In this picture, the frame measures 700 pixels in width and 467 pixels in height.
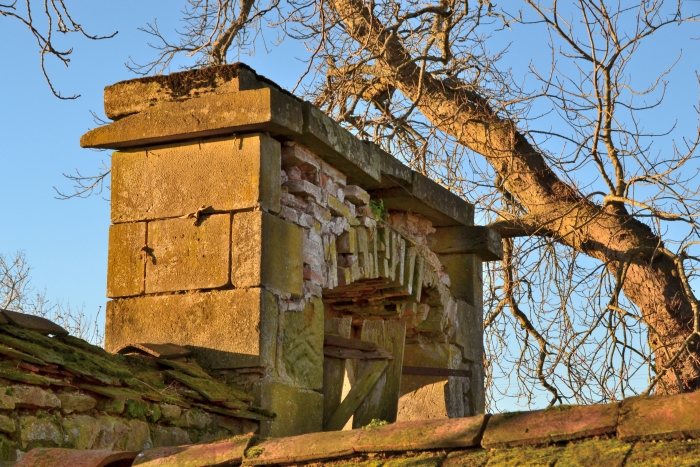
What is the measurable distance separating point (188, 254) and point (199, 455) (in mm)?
2323

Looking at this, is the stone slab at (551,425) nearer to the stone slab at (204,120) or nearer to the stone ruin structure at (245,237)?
the stone ruin structure at (245,237)

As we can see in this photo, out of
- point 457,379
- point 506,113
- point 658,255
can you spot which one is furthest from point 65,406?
point 658,255

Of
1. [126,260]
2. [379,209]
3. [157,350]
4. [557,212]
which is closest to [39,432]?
[157,350]

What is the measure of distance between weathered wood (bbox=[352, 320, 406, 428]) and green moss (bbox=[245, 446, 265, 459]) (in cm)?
297

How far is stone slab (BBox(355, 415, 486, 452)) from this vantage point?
2693 mm

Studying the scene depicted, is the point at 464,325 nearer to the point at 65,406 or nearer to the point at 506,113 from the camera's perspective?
the point at 506,113

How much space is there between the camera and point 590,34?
6738 millimetres

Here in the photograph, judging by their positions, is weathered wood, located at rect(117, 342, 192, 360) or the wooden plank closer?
weathered wood, located at rect(117, 342, 192, 360)

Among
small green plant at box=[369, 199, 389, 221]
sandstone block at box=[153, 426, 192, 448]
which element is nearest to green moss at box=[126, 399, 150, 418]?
sandstone block at box=[153, 426, 192, 448]

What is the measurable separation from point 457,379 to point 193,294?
3022 mm

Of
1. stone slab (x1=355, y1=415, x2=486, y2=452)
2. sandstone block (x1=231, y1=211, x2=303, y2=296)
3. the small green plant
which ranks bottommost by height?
stone slab (x1=355, y1=415, x2=486, y2=452)

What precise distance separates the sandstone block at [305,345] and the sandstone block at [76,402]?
4.50 ft

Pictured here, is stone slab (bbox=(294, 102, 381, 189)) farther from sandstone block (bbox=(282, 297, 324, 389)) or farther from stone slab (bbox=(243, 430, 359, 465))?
stone slab (bbox=(243, 430, 359, 465))

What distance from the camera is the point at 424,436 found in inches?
108
